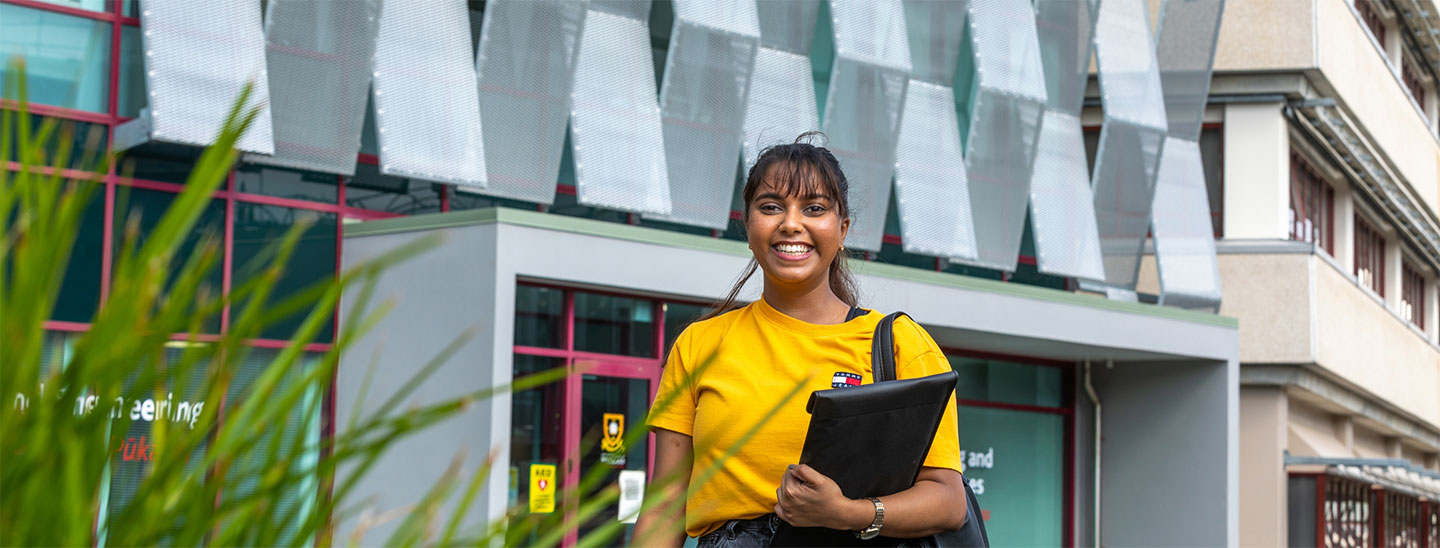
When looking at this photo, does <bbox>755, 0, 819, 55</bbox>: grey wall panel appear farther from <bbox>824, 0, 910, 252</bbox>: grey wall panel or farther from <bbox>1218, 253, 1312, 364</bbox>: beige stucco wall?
<bbox>1218, 253, 1312, 364</bbox>: beige stucco wall

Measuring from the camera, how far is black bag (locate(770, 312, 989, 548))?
9.06 ft

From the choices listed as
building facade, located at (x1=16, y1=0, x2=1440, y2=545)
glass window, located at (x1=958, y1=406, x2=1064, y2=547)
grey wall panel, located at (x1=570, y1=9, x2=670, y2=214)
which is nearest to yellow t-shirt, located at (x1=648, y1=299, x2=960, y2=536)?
building facade, located at (x1=16, y1=0, x2=1440, y2=545)

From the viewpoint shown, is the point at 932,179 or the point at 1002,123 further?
the point at 1002,123

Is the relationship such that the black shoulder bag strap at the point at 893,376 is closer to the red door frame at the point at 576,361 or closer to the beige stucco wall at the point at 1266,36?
the red door frame at the point at 576,361

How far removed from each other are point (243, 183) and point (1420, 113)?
2501cm

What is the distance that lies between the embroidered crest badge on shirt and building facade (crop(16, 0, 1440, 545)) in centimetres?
406

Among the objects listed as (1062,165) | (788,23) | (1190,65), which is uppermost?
(1190,65)

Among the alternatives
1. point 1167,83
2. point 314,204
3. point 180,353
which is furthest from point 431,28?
point 180,353

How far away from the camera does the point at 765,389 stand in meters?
2.88

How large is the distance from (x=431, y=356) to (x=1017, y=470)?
9.37 metres

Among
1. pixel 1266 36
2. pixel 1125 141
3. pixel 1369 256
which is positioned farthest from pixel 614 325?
pixel 1369 256

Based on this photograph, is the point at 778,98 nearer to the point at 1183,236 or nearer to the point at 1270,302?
the point at 1183,236

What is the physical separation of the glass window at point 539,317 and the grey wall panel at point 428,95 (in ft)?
3.65

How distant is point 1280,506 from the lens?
22.3 m
